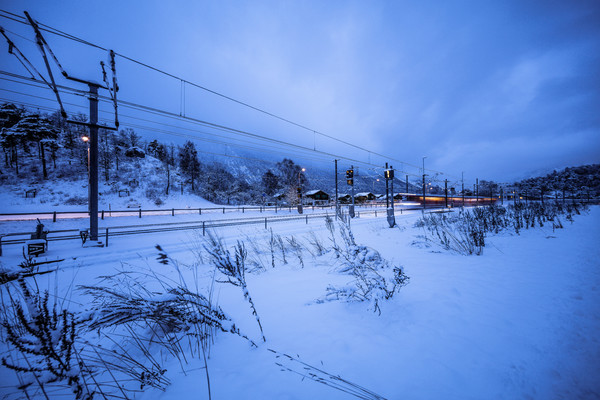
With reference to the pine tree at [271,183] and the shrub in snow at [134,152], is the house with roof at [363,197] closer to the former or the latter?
the pine tree at [271,183]

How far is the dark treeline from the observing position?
38719mm

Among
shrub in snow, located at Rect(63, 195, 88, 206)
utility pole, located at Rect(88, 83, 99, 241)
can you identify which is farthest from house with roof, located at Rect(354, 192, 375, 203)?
utility pole, located at Rect(88, 83, 99, 241)

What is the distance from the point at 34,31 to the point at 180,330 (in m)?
10.4

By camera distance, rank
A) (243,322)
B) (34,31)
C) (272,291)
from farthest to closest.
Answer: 1. (34,31)
2. (272,291)
3. (243,322)

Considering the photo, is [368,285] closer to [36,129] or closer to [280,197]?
A: [280,197]

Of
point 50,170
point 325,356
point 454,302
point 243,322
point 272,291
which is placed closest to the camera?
point 325,356

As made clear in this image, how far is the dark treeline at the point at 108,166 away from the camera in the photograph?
38.7 meters

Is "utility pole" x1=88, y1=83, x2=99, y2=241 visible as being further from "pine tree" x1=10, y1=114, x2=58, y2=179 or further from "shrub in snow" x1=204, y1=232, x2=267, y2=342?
"pine tree" x1=10, y1=114, x2=58, y2=179

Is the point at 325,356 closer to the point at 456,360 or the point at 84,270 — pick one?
the point at 456,360

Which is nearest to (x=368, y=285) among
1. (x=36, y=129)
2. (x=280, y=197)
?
(x=280, y=197)

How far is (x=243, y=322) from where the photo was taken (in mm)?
2762

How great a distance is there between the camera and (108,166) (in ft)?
148

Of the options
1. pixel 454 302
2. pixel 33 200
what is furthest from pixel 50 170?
pixel 454 302

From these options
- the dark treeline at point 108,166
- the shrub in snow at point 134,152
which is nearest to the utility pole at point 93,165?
the dark treeline at point 108,166
